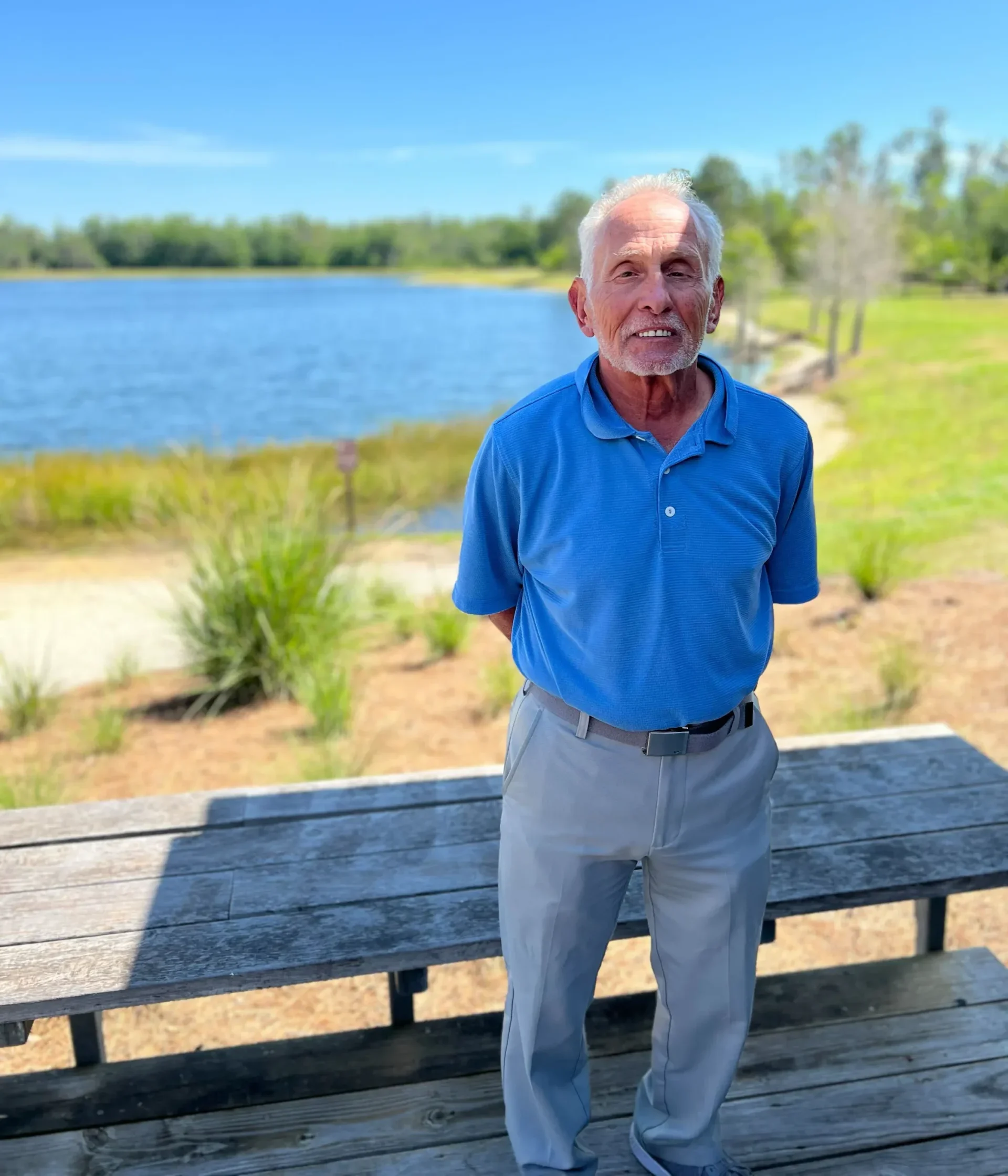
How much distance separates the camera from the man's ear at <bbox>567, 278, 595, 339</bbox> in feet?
5.63

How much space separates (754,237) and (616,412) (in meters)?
41.2

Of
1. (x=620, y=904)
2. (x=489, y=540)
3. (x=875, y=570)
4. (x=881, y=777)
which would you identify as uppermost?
(x=489, y=540)

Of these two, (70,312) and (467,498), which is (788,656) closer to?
(467,498)

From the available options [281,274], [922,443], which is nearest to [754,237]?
[922,443]

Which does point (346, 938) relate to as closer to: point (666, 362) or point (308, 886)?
point (308, 886)

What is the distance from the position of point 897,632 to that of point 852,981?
137 inches

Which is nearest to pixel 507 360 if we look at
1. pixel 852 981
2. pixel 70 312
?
pixel 852 981

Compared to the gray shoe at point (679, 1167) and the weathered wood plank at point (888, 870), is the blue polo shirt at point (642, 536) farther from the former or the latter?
the gray shoe at point (679, 1167)

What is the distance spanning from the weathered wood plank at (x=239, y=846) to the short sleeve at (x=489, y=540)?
0.65 metres

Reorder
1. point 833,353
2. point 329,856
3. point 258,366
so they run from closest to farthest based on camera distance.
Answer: point 329,856 → point 833,353 → point 258,366

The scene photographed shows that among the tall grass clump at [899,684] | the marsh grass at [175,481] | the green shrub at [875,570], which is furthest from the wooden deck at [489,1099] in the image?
the marsh grass at [175,481]

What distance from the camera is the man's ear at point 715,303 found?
1688mm

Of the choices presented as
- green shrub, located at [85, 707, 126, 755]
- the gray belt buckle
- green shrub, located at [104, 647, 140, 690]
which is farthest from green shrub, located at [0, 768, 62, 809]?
the gray belt buckle

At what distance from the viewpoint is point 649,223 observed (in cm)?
160
